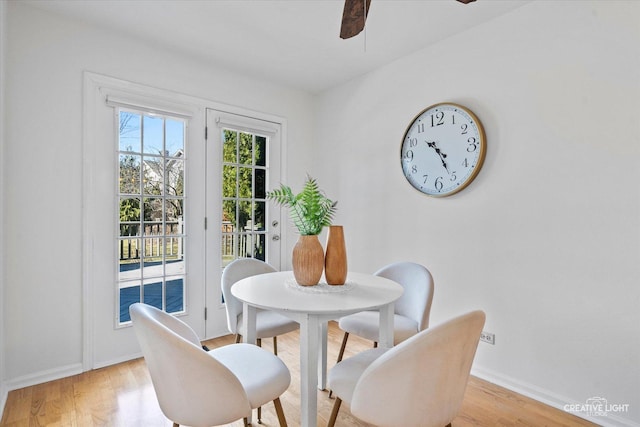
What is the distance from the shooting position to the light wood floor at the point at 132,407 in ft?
5.94

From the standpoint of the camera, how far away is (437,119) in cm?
257

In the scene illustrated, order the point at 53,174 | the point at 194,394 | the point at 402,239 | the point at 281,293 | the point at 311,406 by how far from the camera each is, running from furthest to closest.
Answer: the point at 402,239 < the point at 53,174 < the point at 281,293 < the point at 311,406 < the point at 194,394

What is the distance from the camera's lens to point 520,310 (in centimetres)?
215

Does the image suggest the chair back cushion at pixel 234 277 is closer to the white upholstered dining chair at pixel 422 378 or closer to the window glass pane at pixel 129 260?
the window glass pane at pixel 129 260

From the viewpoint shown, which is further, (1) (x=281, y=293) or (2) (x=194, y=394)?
(1) (x=281, y=293)

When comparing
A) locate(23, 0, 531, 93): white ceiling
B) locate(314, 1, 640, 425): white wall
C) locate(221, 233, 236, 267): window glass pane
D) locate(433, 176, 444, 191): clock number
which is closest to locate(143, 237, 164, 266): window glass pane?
locate(221, 233, 236, 267): window glass pane

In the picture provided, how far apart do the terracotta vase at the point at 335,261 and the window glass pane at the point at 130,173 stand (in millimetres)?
1765

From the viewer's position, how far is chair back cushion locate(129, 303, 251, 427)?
1.09 meters

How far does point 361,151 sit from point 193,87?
1.64 meters

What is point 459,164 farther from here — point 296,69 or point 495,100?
point 296,69

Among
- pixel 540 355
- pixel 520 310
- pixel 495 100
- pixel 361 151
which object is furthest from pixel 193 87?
pixel 540 355

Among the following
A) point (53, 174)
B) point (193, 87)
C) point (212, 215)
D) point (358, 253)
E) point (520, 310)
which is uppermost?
point (193, 87)

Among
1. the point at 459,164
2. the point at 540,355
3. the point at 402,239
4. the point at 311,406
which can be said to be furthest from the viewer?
the point at 402,239

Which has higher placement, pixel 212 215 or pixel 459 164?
pixel 459 164
